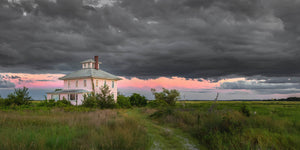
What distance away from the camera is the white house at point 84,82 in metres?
37.8

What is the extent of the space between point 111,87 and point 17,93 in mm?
19477

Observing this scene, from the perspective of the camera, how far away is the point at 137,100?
152 feet

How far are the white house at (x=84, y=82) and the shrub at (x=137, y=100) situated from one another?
4.24m

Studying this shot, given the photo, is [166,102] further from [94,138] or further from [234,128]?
[94,138]

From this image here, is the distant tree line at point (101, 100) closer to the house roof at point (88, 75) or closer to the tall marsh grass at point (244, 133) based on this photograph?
the house roof at point (88, 75)

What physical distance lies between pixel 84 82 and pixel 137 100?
501 inches

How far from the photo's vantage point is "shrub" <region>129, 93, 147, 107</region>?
152 feet

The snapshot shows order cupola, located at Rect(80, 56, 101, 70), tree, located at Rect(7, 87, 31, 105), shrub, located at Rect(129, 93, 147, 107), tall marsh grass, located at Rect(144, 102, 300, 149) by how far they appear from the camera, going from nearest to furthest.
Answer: tall marsh grass, located at Rect(144, 102, 300, 149)
tree, located at Rect(7, 87, 31, 105)
cupola, located at Rect(80, 56, 101, 70)
shrub, located at Rect(129, 93, 147, 107)

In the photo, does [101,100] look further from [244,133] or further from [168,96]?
[244,133]

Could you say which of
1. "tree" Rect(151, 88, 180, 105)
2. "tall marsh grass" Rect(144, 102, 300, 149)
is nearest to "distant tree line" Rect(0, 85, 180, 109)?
"tree" Rect(151, 88, 180, 105)

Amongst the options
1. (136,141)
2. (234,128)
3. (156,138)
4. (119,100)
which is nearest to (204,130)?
(234,128)

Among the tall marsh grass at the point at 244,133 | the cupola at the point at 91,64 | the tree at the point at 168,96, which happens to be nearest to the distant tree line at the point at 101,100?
the tree at the point at 168,96

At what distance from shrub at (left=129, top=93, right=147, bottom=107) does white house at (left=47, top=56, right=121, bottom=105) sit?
4237 mm

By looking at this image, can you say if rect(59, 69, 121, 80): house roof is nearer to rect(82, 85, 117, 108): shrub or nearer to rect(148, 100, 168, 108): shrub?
rect(82, 85, 117, 108): shrub
